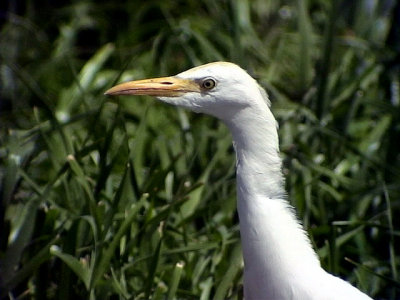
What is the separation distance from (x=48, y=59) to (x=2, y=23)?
1.25 metres

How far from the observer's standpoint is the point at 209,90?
2750mm

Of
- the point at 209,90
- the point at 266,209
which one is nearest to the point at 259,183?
the point at 266,209

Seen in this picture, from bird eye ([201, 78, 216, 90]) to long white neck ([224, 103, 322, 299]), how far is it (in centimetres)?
12

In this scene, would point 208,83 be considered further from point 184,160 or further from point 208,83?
point 184,160

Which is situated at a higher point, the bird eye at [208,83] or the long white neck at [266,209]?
the bird eye at [208,83]

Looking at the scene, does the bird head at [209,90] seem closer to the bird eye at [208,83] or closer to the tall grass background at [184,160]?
the bird eye at [208,83]

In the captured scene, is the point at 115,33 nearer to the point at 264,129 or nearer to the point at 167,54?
the point at 167,54

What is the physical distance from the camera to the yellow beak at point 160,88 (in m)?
2.74

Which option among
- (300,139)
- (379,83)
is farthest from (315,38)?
(300,139)

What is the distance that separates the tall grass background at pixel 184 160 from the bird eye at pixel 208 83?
727mm

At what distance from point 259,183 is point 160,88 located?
43 centimetres

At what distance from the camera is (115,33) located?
6496 millimetres

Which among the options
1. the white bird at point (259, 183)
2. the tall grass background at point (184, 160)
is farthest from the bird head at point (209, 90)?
the tall grass background at point (184, 160)

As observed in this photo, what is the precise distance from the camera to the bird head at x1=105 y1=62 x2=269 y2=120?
271 cm
